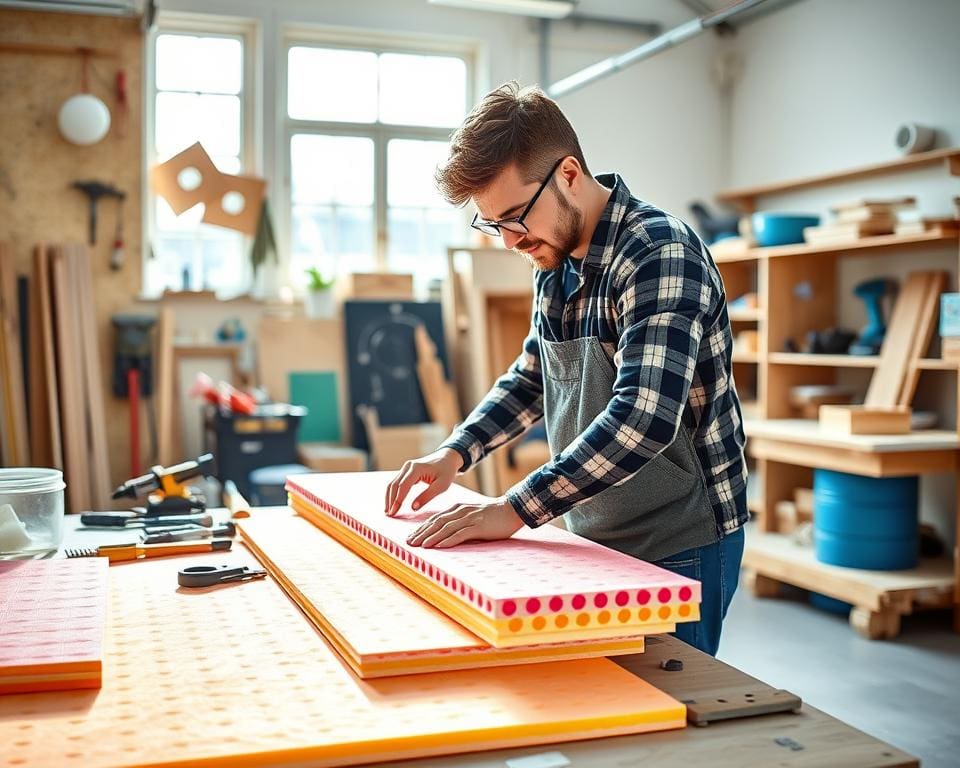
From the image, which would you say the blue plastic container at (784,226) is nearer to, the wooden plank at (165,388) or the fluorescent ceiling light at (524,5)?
the fluorescent ceiling light at (524,5)

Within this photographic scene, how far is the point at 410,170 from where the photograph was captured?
6.50 metres

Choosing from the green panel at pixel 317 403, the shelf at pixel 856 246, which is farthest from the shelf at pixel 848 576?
the green panel at pixel 317 403

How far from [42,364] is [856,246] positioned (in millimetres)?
4283

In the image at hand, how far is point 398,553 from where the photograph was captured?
5.22 feet

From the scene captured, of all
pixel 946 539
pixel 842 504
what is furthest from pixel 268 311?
pixel 946 539

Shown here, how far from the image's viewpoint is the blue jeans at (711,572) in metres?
1.77

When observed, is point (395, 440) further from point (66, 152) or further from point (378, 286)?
point (66, 152)

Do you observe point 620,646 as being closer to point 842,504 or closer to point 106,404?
point 842,504

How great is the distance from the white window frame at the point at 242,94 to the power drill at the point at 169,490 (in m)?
3.67

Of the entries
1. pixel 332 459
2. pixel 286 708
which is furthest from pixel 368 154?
pixel 286 708

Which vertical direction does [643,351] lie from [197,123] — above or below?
below

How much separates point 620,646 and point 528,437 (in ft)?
16.1

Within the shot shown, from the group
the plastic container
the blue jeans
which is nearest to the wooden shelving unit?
the blue jeans

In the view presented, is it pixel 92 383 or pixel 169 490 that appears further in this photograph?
pixel 92 383
